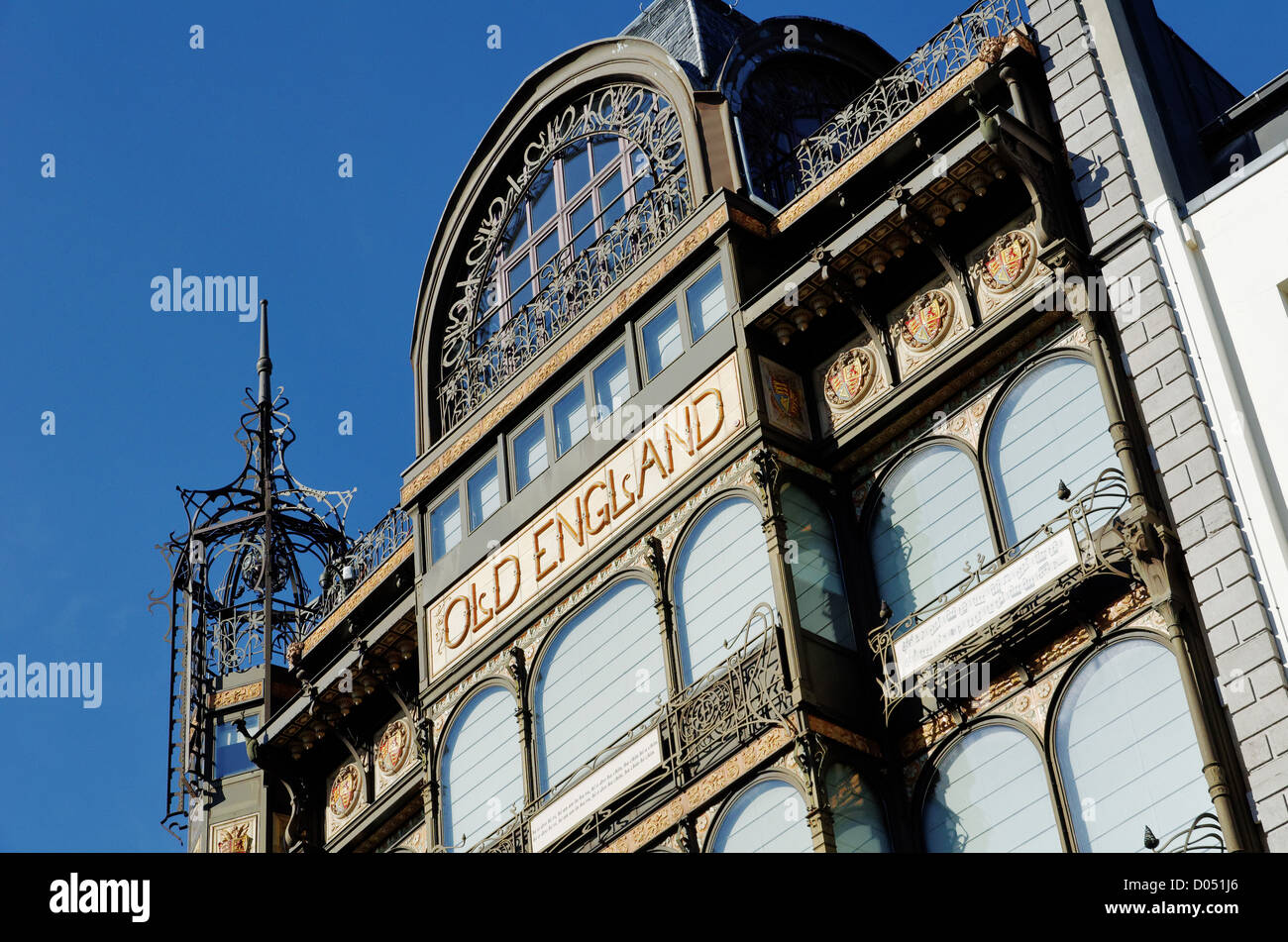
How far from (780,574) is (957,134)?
623 cm

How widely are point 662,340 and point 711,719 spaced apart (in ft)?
19.2

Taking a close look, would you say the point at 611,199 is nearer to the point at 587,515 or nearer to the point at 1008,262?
the point at 587,515

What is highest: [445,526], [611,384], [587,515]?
[611,384]

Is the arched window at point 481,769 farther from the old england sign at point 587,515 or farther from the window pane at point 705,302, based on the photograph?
the window pane at point 705,302

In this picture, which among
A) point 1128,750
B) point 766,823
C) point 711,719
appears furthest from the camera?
point 711,719

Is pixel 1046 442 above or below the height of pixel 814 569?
above

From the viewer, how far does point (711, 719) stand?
2244cm

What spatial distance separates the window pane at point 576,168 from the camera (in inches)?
1136

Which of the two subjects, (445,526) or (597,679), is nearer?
(597,679)

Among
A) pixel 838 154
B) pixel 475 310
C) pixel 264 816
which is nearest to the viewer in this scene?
pixel 838 154

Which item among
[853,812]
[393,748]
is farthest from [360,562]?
[853,812]

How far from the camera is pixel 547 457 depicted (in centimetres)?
2691
